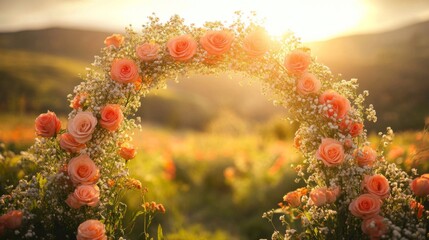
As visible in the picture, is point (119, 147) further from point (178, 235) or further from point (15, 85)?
point (15, 85)

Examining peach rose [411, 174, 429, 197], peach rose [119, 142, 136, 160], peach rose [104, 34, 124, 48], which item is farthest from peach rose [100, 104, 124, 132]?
peach rose [411, 174, 429, 197]

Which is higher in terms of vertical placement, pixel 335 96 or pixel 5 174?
pixel 335 96

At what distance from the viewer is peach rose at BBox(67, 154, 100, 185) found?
3699 millimetres

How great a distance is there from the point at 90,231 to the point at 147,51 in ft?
6.01

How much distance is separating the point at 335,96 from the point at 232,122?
13.7m

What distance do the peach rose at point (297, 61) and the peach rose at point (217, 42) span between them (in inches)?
25.0

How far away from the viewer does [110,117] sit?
12.7 ft

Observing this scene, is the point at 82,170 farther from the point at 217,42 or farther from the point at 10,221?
the point at 217,42

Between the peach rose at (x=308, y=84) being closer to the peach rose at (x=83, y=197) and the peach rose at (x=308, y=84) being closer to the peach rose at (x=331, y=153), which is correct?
A: the peach rose at (x=331, y=153)

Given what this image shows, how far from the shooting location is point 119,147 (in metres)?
4.14

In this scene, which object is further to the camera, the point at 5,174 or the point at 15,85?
the point at 15,85

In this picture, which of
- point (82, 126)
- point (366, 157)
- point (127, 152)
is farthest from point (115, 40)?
point (366, 157)

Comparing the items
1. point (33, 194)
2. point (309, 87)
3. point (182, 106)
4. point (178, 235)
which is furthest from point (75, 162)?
point (182, 106)

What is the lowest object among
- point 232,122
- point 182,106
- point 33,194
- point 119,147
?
point 33,194
